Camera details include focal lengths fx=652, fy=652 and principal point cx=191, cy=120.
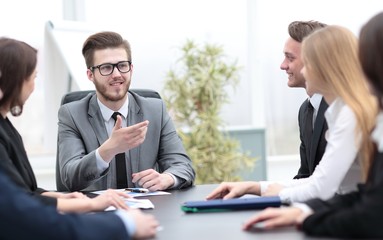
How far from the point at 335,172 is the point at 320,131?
29.5 inches

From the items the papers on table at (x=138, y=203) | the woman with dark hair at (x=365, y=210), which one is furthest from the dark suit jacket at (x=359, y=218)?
the papers on table at (x=138, y=203)

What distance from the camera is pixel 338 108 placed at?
224 centimetres

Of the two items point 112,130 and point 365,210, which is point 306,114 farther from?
point 365,210

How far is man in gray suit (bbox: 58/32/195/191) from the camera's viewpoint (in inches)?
121

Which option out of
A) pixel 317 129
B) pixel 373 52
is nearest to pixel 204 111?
pixel 317 129

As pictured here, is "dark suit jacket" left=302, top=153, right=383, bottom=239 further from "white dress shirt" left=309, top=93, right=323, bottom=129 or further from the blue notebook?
"white dress shirt" left=309, top=93, right=323, bottom=129

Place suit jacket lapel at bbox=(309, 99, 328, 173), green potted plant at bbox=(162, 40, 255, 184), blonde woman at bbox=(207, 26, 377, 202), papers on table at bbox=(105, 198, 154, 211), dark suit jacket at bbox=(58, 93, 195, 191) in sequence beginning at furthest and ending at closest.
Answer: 1. green potted plant at bbox=(162, 40, 255, 184)
2. dark suit jacket at bbox=(58, 93, 195, 191)
3. suit jacket lapel at bbox=(309, 99, 328, 173)
4. papers on table at bbox=(105, 198, 154, 211)
5. blonde woman at bbox=(207, 26, 377, 202)

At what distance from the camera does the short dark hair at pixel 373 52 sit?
1657 mm

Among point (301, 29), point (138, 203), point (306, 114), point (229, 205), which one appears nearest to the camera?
point (229, 205)

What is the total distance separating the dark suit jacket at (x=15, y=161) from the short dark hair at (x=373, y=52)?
1128 mm

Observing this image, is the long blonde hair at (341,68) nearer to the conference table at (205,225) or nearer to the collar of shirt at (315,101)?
the conference table at (205,225)

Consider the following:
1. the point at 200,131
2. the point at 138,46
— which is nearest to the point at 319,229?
the point at 200,131

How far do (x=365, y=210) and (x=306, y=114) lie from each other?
5.06ft

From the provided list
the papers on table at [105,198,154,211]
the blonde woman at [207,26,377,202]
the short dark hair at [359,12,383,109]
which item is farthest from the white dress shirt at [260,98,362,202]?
the papers on table at [105,198,154,211]
